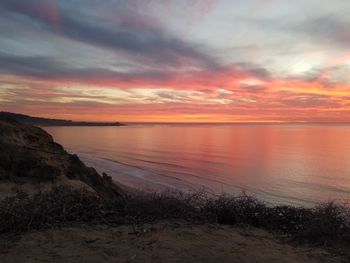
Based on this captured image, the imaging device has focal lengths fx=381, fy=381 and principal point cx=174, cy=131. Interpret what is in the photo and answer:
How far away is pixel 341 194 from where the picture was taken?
22.2 m

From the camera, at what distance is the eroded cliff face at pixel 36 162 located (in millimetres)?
11828

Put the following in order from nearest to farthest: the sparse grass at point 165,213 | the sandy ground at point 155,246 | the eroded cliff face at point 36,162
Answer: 1. the sandy ground at point 155,246
2. the sparse grass at point 165,213
3. the eroded cliff face at point 36,162

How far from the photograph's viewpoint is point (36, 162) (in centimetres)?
1232

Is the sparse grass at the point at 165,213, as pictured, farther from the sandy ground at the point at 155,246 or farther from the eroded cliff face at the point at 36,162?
the eroded cliff face at the point at 36,162

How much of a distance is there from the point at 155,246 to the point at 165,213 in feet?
4.91

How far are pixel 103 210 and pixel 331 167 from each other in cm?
2970

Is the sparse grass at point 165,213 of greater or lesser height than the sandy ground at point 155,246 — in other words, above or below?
above

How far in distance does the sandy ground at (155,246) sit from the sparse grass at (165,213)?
38 cm

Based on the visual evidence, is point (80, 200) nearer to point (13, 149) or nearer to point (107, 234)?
point (107, 234)

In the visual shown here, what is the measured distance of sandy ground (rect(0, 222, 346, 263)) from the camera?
213 inches

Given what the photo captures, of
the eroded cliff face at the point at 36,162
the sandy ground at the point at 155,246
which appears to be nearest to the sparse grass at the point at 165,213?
the sandy ground at the point at 155,246

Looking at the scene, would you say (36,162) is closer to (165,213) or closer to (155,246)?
(165,213)

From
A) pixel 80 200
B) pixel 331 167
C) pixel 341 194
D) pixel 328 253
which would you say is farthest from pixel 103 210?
pixel 331 167

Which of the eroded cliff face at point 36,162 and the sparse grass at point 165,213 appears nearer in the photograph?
the sparse grass at point 165,213
